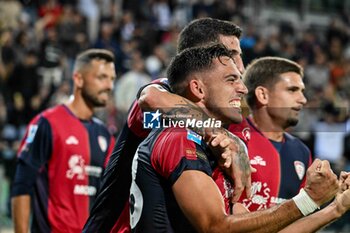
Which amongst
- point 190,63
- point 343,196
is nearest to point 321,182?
point 343,196

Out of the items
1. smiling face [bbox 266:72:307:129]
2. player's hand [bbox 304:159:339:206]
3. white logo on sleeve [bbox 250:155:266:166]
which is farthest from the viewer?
smiling face [bbox 266:72:307:129]

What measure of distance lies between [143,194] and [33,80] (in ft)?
38.3

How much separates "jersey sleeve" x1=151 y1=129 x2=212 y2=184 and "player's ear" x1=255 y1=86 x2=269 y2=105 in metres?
2.30

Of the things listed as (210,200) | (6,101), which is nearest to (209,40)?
(210,200)

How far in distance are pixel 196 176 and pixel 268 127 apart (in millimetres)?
2626

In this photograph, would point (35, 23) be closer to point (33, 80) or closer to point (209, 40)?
point (33, 80)

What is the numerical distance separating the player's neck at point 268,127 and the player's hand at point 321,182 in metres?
2.51

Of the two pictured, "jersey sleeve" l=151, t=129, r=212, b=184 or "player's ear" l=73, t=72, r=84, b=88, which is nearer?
"jersey sleeve" l=151, t=129, r=212, b=184

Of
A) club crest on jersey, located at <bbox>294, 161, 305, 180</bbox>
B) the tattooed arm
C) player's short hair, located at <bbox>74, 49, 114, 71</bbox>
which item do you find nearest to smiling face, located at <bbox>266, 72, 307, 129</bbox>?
club crest on jersey, located at <bbox>294, 161, 305, 180</bbox>

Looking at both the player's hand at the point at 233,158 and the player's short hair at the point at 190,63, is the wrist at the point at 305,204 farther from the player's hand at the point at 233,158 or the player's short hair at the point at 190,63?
the player's short hair at the point at 190,63

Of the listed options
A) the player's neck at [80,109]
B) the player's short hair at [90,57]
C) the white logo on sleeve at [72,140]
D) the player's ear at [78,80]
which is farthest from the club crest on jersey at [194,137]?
the player's short hair at [90,57]

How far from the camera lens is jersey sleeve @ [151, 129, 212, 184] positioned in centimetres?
441

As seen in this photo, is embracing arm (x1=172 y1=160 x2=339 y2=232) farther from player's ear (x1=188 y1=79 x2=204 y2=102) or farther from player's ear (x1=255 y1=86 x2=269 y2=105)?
player's ear (x1=255 y1=86 x2=269 y2=105)

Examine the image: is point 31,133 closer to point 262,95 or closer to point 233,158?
point 262,95
